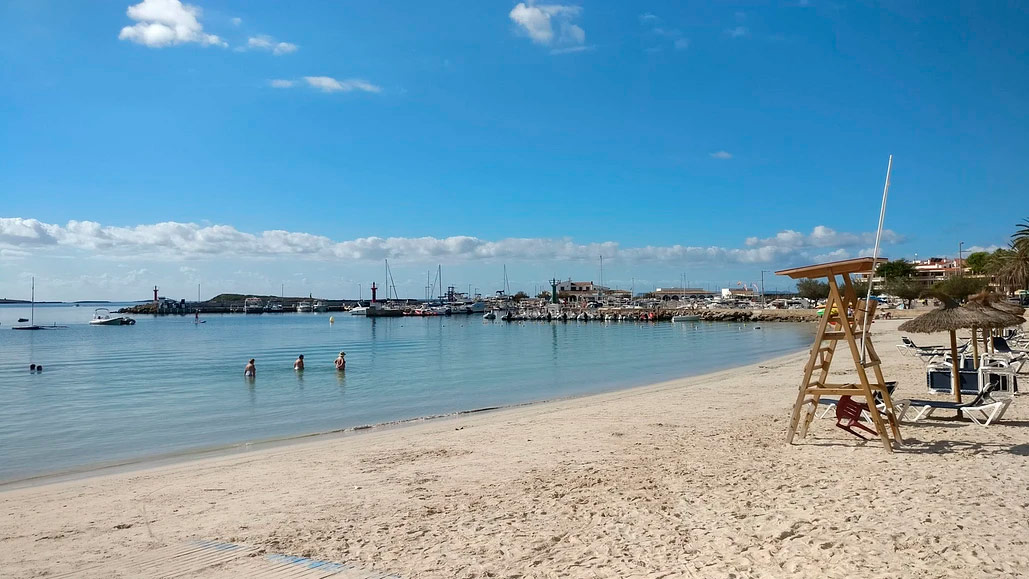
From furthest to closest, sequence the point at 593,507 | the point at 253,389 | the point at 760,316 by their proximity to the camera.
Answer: the point at 760,316, the point at 253,389, the point at 593,507

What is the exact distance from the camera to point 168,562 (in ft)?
17.9

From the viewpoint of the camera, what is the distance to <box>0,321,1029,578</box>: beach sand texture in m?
4.96

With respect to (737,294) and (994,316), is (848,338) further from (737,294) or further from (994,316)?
(737,294)

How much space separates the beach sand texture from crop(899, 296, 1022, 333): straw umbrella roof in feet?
5.08

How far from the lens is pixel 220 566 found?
5.26 meters

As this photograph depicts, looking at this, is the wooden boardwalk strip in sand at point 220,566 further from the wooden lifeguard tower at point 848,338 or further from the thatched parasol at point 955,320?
the thatched parasol at point 955,320

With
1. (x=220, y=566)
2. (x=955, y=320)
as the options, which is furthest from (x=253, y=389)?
(x=955, y=320)

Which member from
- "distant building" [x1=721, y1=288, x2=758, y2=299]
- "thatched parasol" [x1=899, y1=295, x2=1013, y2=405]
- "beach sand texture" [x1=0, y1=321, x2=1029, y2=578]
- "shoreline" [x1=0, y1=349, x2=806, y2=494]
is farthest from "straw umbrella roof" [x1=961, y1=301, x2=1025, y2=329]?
"distant building" [x1=721, y1=288, x2=758, y2=299]

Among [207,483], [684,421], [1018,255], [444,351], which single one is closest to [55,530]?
[207,483]

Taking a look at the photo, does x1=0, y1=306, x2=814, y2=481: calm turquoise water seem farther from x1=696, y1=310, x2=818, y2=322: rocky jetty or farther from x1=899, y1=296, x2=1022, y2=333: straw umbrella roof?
x1=696, y1=310, x2=818, y2=322: rocky jetty

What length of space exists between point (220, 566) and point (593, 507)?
3.42 metres

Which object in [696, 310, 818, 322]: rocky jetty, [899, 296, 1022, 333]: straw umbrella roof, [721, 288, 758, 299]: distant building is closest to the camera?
[899, 296, 1022, 333]: straw umbrella roof

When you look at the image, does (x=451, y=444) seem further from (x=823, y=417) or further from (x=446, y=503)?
(x=823, y=417)

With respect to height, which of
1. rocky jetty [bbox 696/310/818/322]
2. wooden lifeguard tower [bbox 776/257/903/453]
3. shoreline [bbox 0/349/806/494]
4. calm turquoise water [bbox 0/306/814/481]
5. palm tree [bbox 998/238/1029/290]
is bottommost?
calm turquoise water [bbox 0/306/814/481]
